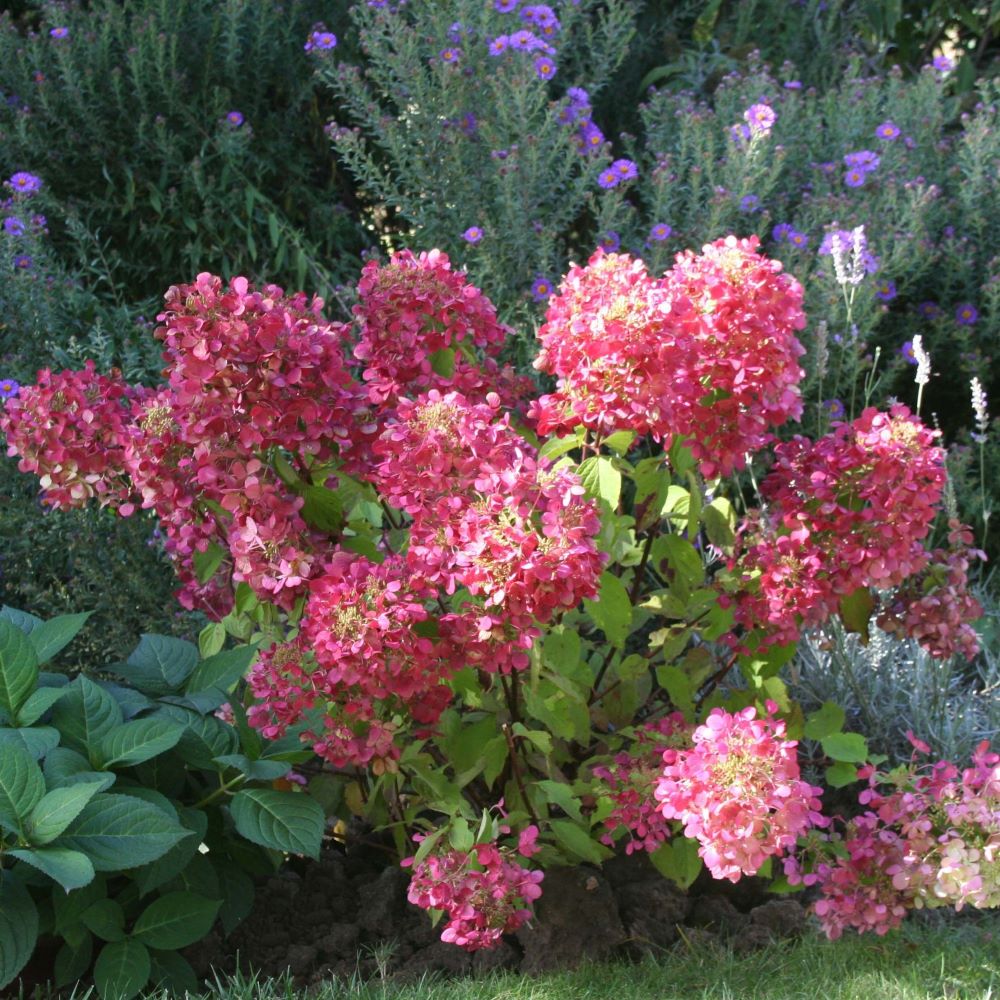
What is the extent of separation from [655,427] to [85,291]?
2.70 metres

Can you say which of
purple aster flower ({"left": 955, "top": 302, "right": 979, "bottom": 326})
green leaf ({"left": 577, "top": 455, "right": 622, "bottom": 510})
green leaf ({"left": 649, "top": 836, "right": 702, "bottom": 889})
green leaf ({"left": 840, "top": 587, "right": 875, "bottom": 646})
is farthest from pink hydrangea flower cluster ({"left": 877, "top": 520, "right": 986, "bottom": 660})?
purple aster flower ({"left": 955, "top": 302, "right": 979, "bottom": 326})

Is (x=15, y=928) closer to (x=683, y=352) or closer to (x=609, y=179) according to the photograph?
(x=683, y=352)

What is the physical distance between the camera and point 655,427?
2.16 meters

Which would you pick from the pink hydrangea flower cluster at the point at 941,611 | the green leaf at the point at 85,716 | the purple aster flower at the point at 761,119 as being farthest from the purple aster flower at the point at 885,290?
the green leaf at the point at 85,716

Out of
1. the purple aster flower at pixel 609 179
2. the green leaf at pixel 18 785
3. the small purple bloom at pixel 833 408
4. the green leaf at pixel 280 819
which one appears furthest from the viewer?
the purple aster flower at pixel 609 179

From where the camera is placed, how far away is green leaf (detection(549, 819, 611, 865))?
2.43 meters

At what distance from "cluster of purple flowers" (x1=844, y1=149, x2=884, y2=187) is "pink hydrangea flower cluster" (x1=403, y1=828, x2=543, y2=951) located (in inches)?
117

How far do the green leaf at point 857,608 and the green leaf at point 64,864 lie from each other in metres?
1.45

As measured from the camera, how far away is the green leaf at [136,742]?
2254 millimetres

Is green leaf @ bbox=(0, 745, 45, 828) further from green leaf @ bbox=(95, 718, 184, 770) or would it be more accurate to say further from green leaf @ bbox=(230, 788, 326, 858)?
green leaf @ bbox=(230, 788, 326, 858)

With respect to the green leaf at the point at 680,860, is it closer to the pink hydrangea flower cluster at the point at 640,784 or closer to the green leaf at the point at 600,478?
the pink hydrangea flower cluster at the point at 640,784

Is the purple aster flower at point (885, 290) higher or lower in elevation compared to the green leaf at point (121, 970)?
higher

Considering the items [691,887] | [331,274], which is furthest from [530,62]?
[691,887]

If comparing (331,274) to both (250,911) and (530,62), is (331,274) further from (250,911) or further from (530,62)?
(250,911)
